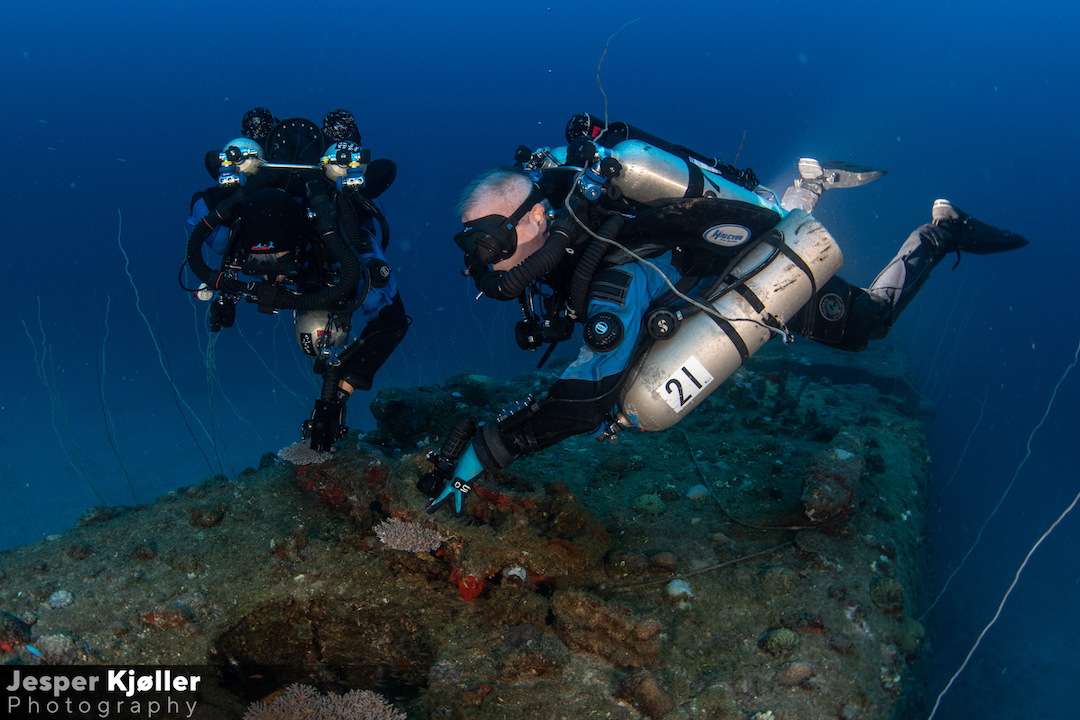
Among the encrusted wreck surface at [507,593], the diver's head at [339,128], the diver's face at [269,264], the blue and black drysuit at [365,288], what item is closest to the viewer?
the encrusted wreck surface at [507,593]

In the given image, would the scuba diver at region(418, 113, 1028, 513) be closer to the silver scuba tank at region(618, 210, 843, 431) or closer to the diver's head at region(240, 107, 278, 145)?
the silver scuba tank at region(618, 210, 843, 431)

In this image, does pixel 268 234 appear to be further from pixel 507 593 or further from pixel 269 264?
pixel 507 593

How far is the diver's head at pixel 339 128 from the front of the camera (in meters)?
5.28

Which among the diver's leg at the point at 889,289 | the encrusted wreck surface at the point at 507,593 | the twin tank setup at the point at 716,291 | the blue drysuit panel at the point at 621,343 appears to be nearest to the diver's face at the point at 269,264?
the encrusted wreck surface at the point at 507,593

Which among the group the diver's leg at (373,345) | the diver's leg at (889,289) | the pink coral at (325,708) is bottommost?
the pink coral at (325,708)

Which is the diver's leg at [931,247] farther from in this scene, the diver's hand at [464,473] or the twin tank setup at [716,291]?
the diver's hand at [464,473]

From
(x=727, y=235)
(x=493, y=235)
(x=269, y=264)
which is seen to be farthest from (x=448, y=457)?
(x=727, y=235)

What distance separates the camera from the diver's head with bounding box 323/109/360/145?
5277mm

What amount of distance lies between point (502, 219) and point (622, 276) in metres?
0.89

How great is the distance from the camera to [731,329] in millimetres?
3680

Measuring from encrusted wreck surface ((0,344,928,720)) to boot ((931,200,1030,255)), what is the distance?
7.64 feet

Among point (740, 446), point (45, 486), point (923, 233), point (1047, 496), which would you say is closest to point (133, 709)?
point (740, 446)

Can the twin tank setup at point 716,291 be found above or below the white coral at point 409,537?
above

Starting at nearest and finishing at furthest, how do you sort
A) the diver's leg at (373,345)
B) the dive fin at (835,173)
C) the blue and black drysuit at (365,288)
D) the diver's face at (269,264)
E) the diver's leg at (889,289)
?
the diver's face at (269,264) < the blue and black drysuit at (365,288) < the diver's leg at (889,289) < the diver's leg at (373,345) < the dive fin at (835,173)
